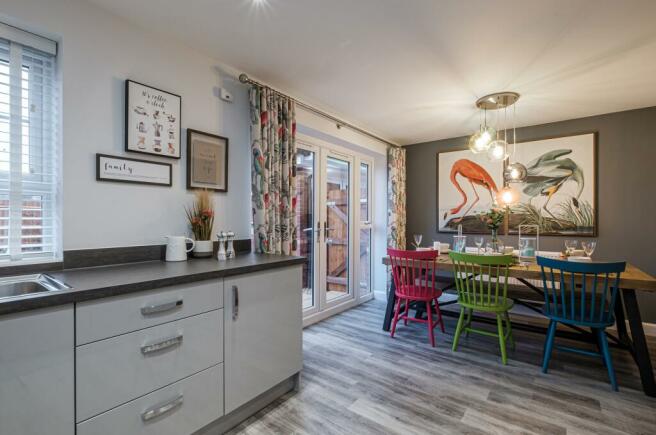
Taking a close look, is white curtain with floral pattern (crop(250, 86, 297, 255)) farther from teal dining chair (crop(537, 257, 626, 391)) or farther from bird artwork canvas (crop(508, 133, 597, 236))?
bird artwork canvas (crop(508, 133, 597, 236))

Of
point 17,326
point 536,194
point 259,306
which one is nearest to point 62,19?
point 17,326

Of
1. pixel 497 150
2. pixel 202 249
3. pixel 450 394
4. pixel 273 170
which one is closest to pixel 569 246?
pixel 497 150

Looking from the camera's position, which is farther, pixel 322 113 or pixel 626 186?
pixel 626 186

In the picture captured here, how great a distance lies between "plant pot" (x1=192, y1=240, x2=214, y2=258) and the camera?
2.14m

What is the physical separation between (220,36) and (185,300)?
1703mm

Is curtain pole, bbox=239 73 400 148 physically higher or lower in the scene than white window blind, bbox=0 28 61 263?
higher

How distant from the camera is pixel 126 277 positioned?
57.3 inches

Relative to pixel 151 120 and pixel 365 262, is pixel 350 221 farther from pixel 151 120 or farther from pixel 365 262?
pixel 151 120

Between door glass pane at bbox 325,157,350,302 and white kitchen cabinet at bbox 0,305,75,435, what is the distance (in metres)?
2.82

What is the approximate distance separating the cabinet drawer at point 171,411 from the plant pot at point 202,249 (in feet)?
2.53

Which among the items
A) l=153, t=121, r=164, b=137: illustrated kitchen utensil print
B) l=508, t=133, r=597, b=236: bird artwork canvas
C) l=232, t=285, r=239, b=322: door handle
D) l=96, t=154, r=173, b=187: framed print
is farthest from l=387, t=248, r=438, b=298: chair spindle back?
l=153, t=121, r=164, b=137: illustrated kitchen utensil print

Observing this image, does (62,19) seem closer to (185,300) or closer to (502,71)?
(185,300)

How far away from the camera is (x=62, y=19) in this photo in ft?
5.51

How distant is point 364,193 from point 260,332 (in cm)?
307
